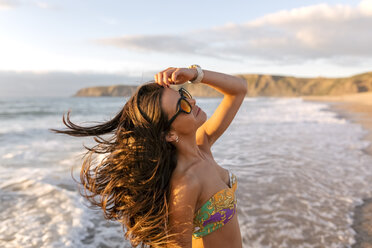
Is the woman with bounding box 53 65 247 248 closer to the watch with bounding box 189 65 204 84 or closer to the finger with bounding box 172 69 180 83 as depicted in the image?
the finger with bounding box 172 69 180 83

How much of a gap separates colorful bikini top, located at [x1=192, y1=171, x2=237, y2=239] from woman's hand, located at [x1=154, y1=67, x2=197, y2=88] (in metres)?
0.85

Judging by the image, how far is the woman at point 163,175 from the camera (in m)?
1.94

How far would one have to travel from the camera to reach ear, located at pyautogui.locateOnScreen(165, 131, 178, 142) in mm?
2070

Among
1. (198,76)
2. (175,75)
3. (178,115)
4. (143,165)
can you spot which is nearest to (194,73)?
(198,76)

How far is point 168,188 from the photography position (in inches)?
77.9

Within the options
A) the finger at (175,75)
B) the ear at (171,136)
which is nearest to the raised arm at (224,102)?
the finger at (175,75)

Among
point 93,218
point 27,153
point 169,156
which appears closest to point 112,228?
point 93,218

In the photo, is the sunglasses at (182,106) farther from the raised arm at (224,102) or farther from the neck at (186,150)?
the raised arm at (224,102)

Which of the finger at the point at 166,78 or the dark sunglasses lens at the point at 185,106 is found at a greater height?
the finger at the point at 166,78

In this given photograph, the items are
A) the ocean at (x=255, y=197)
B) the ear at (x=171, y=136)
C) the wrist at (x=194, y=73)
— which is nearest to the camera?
the ear at (x=171, y=136)

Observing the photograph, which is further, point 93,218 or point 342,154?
point 342,154

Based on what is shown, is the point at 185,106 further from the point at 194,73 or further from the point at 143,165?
the point at 143,165

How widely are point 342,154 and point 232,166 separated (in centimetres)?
354

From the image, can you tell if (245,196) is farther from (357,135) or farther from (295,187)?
(357,135)
